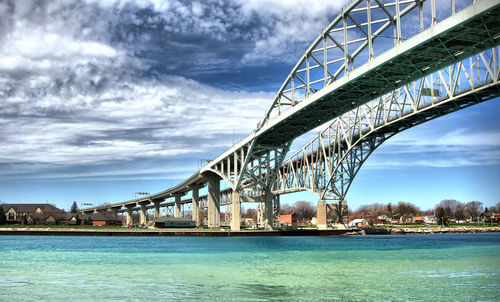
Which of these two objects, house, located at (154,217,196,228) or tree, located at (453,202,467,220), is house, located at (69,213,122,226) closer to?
house, located at (154,217,196,228)

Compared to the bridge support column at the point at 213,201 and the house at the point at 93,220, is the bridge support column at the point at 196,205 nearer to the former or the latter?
the bridge support column at the point at 213,201

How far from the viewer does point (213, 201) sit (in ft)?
318

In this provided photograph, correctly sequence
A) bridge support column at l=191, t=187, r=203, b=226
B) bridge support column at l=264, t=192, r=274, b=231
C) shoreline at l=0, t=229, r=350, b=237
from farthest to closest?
bridge support column at l=191, t=187, r=203, b=226 < bridge support column at l=264, t=192, r=274, b=231 < shoreline at l=0, t=229, r=350, b=237

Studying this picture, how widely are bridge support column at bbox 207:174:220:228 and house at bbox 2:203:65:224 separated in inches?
1785

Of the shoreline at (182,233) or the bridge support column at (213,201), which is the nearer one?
the shoreline at (182,233)

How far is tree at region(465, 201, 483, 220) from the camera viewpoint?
179 m

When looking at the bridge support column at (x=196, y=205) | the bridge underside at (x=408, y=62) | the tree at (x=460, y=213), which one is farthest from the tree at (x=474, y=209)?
the bridge underside at (x=408, y=62)

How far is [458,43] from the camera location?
33.6 meters

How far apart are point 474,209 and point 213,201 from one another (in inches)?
4935

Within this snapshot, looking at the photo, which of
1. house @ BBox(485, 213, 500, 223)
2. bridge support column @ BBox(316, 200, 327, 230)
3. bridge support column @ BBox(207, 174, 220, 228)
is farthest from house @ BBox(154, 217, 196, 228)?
house @ BBox(485, 213, 500, 223)

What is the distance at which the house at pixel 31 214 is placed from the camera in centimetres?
11956

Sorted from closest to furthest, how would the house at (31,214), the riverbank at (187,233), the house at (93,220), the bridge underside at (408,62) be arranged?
the bridge underside at (408,62)
the riverbank at (187,233)
the house at (31,214)
the house at (93,220)

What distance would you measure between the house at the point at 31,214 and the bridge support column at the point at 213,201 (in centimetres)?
4534

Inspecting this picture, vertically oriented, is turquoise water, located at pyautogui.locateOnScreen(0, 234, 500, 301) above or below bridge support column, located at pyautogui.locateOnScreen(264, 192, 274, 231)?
below
